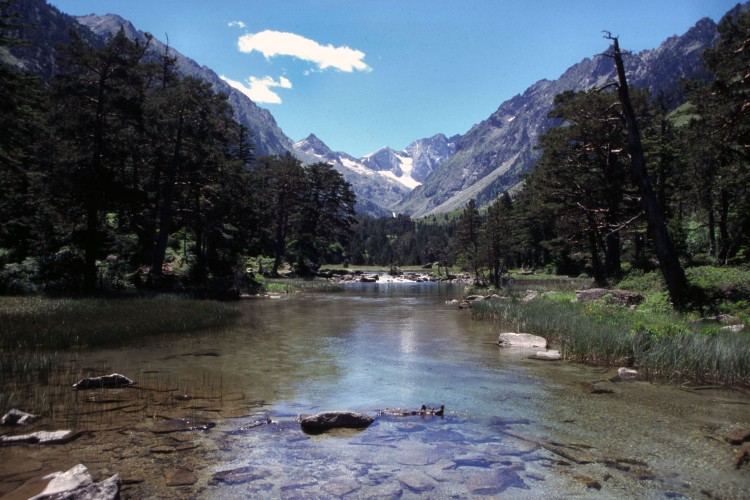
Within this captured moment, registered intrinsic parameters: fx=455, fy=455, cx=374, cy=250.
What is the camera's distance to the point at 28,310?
1762 cm

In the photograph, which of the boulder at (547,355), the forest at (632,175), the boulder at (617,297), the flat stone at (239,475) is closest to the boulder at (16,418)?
the flat stone at (239,475)

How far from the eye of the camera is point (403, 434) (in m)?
7.25

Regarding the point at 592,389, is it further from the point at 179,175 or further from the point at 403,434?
the point at 179,175

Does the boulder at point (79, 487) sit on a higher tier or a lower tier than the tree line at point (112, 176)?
lower

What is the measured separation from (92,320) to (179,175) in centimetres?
2064

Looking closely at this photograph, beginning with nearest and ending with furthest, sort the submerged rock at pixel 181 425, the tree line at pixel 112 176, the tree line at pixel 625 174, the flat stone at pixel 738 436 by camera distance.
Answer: the flat stone at pixel 738 436, the submerged rock at pixel 181 425, the tree line at pixel 625 174, the tree line at pixel 112 176

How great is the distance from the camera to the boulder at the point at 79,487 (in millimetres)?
4633

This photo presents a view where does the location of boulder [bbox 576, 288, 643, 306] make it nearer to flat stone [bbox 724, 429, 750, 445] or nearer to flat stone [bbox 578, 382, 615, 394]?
flat stone [bbox 578, 382, 615, 394]

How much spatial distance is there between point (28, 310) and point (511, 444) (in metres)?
18.9

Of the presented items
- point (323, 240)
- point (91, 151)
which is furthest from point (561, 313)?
point (323, 240)

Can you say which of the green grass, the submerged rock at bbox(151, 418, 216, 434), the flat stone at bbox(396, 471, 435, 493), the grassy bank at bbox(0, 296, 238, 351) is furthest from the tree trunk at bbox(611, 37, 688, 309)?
the green grass

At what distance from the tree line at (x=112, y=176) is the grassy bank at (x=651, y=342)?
23504 millimetres

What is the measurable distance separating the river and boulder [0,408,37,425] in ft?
2.55

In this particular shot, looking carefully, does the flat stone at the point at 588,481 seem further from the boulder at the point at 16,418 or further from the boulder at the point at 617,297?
the boulder at the point at 617,297
